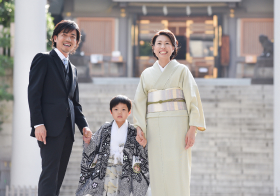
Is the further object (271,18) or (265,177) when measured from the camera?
(271,18)

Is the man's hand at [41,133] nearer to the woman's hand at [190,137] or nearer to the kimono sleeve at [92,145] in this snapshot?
the kimono sleeve at [92,145]

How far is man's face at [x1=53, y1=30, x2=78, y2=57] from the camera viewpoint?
3.38 metres

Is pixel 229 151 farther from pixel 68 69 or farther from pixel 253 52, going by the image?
pixel 253 52

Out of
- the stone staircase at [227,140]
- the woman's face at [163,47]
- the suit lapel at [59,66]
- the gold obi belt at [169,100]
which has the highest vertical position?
the woman's face at [163,47]

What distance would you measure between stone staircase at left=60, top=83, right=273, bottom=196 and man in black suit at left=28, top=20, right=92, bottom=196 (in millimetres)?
3566

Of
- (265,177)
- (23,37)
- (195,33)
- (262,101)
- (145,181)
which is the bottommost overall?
(265,177)

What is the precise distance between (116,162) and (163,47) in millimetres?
1243

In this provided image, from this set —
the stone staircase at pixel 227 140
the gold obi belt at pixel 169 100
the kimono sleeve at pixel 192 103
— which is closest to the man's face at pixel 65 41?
the gold obi belt at pixel 169 100

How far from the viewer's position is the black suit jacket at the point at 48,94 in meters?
3.13

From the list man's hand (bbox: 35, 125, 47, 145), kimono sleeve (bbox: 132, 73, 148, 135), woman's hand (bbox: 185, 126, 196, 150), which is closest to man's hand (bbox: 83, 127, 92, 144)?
kimono sleeve (bbox: 132, 73, 148, 135)

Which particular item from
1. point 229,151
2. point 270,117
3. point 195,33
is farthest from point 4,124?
point 195,33

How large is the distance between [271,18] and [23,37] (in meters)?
10.6

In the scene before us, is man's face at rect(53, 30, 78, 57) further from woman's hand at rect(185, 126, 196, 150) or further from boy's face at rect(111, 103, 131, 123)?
woman's hand at rect(185, 126, 196, 150)

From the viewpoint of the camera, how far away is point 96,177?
3.73 meters
